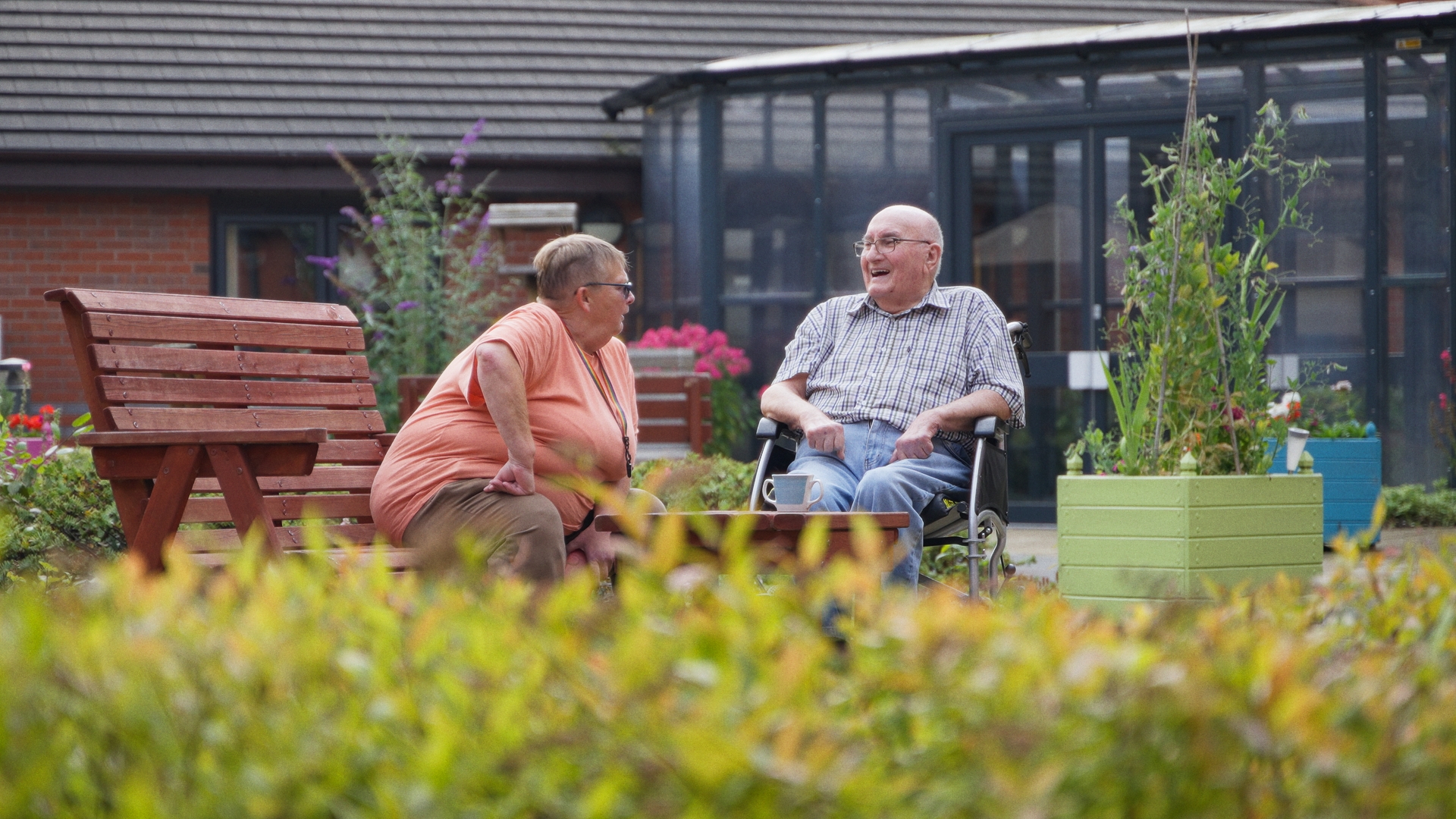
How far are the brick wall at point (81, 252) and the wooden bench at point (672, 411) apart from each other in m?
3.76

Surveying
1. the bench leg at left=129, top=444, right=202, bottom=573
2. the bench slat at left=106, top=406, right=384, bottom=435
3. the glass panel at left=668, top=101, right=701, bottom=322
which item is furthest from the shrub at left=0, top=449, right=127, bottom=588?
the glass panel at left=668, top=101, right=701, bottom=322

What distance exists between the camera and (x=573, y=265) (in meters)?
3.82

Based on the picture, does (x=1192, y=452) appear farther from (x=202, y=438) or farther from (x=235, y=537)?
(x=202, y=438)

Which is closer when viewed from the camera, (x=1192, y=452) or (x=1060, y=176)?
(x=1192, y=452)

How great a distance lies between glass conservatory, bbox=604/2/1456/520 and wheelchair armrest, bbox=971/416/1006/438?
489cm

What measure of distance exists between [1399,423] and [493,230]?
6441mm

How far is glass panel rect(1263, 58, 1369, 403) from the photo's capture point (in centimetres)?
869

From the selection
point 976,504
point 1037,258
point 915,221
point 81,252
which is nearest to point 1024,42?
point 1037,258

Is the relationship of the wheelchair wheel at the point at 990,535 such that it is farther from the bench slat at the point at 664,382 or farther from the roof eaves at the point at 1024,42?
the roof eaves at the point at 1024,42

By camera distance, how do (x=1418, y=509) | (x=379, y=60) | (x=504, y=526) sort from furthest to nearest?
(x=379, y=60) → (x=1418, y=509) → (x=504, y=526)

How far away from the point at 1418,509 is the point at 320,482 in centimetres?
673

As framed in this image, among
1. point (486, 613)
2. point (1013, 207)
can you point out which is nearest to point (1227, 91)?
point (1013, 207)

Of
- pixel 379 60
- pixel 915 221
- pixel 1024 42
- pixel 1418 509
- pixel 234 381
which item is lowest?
pixel 1418 509

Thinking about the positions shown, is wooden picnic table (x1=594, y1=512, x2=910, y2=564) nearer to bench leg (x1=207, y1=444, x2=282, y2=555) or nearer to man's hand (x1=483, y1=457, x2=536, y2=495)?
man's hand (x1=483, y1=457, x2=536, y2=495)
